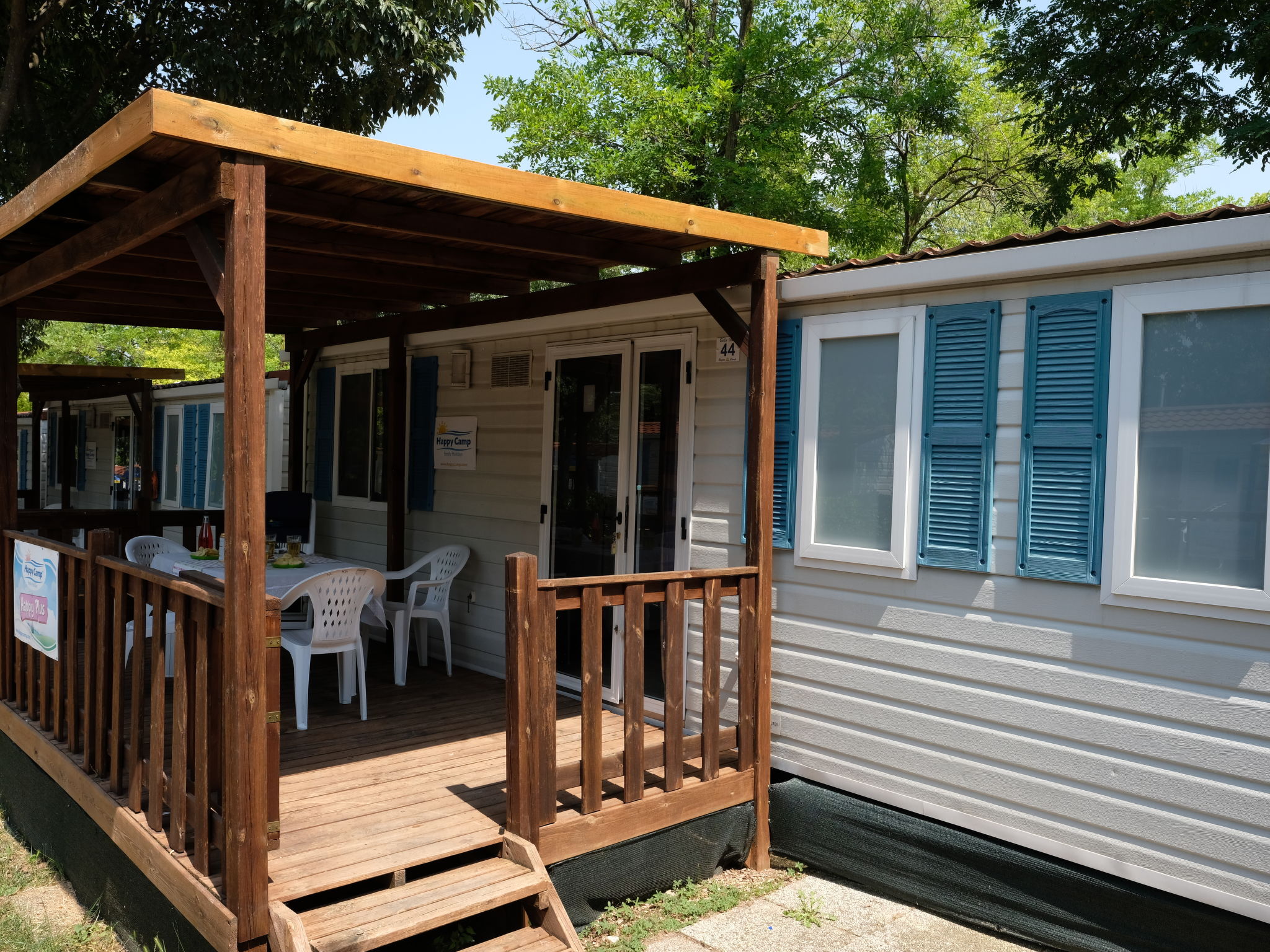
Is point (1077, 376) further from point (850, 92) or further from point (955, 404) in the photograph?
point (850, 92)

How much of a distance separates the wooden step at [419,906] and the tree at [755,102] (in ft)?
31.4

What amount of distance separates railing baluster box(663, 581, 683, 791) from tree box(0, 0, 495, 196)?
623cm

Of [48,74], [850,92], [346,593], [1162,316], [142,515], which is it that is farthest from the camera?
[850,92]

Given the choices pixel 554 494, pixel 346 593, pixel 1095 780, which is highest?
pixel 554 494

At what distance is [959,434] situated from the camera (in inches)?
146

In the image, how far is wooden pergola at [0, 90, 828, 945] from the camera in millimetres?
2680

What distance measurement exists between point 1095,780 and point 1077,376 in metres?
1.41

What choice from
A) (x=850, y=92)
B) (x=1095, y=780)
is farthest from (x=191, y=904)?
(x=850, y=92)

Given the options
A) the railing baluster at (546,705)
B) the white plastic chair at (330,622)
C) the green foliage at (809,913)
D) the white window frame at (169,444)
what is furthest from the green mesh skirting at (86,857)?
the white window frame at (169,444)

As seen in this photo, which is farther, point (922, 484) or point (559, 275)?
point (559, 275)

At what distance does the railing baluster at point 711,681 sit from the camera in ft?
12.6

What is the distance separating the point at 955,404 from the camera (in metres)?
3.73

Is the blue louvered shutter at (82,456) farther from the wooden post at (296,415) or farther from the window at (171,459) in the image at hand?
the wooden post at (296,415)

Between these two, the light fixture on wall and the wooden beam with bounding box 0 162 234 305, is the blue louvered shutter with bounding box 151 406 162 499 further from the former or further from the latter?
the wooden beam with bounding box 0 162 234 305
